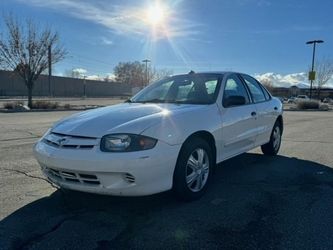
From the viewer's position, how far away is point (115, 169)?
351 cm

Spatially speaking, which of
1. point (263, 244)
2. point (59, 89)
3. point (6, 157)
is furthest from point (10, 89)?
point (263, 244)

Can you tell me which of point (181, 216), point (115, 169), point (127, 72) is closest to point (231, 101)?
point (181, 216)

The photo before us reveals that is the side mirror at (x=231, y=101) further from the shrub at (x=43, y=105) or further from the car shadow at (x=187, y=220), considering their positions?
the shrub at (x=43, y=105)

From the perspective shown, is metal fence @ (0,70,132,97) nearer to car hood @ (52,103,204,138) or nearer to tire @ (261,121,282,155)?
tire @ (261,121,282,155)

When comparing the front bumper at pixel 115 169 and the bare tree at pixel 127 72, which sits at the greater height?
the bare tree at pixel 127 72

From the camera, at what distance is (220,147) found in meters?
4.77

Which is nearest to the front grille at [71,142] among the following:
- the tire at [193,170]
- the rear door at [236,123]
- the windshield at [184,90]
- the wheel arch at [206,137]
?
the tire at [193,170]

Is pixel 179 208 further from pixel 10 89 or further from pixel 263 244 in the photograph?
pixel 10 89

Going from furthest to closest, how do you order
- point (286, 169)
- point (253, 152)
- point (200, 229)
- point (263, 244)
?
point (253, 152)
point (286, 169)
point (200, 229)
point (263, 244)

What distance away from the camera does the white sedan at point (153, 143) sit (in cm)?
357

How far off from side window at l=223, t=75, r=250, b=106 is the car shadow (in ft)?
4.03

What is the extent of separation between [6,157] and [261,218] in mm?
4814

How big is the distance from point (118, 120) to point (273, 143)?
12.7 ft

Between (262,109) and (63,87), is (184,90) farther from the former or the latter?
(63,87)
